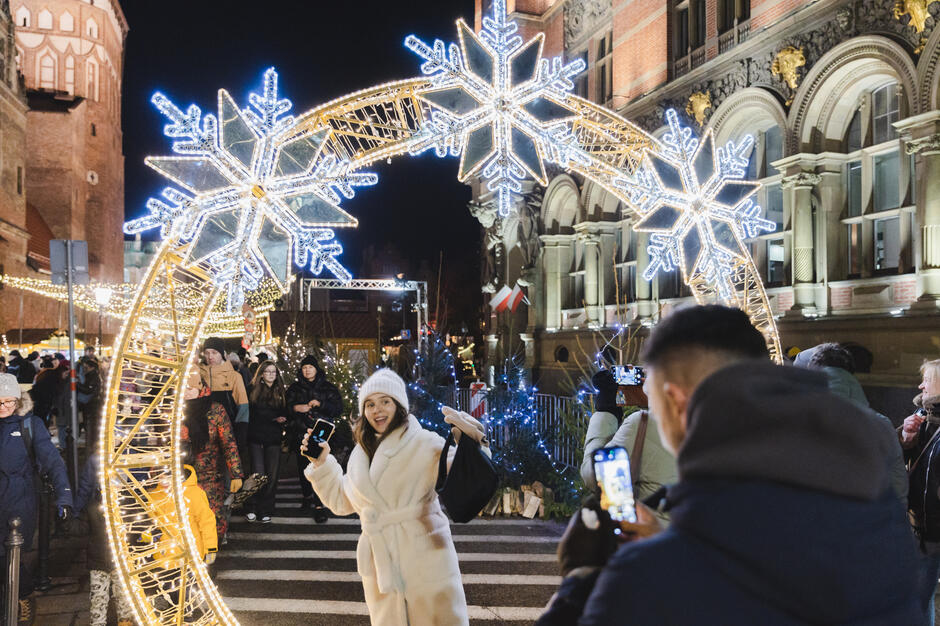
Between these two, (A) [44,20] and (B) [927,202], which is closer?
(B) [927,202]

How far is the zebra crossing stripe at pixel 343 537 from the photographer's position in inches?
343

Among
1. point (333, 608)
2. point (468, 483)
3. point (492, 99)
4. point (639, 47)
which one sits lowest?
point (333, 608)

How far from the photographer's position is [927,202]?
37.9 feet

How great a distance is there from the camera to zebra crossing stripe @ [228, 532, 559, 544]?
8.71 m

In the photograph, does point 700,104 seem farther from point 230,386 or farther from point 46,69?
point 46,69

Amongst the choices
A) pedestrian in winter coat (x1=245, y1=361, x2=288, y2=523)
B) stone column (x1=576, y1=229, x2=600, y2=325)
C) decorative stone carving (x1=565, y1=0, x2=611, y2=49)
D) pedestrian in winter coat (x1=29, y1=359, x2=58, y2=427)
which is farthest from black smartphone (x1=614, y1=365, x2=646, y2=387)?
decorative stone carving (x1=565, y1=0, x2=611, y2=49)

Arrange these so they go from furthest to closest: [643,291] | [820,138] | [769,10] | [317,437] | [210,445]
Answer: [643,291] → [769,10] → [820,138] → [210,445] → [317,437]

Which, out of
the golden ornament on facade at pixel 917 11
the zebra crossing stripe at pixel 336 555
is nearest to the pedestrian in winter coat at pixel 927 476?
the zebra crossing stripe at pixel 336 555

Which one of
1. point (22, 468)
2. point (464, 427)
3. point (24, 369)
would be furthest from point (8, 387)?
point (24, 369)

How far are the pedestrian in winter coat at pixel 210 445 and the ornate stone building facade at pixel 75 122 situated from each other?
45.7 m

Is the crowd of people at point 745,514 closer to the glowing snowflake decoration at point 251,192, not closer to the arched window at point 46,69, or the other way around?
the glowing snowflake decoration at point 251,192

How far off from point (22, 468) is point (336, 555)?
358 cm

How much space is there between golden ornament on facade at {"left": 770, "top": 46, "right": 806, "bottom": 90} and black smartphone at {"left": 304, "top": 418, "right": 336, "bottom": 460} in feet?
42.8

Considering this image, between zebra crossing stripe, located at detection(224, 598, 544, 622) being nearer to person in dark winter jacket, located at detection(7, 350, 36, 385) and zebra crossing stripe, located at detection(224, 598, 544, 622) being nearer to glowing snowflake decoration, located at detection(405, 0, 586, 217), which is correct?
glowing snowflake decoration, located at detection(405, 0, 586, 217)
